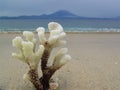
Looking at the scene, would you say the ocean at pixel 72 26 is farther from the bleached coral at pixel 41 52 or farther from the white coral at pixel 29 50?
the white coral at pixel 29 50

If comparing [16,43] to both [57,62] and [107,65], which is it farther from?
[107,65]

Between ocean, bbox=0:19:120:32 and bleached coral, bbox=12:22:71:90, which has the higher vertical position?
bleached coral, bbox=12:22:71:90

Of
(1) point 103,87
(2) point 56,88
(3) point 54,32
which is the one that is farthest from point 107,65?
(3) point 54,32

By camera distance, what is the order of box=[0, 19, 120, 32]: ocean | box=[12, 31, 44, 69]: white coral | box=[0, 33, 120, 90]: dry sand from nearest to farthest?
box=[12, 31, 44, 69]: white coral, box=[0, 33, 120, 90]: dry sand, box=[0, 19, 120, 32]: ocean

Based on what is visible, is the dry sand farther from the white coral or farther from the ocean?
the ocean

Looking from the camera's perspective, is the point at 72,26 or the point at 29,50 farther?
the point at 72,26

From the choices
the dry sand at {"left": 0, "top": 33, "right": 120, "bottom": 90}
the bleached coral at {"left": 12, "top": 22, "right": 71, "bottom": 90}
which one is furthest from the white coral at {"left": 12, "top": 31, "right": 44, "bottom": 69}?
the dry sand at {"left": 0, "top": 33, "right": 120, "bottom": 90}

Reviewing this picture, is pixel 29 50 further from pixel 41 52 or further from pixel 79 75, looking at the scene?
pixel 79 75

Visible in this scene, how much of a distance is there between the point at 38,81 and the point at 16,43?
64 centimetres

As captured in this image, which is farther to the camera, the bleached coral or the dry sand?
the dry sand

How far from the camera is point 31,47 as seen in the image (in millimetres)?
4191

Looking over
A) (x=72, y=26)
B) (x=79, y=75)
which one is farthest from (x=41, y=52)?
(x=72, y=26)

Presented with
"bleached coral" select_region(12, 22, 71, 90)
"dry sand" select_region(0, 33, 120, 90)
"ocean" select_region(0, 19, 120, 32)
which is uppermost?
"bleached coral" select_region(12, 22, 71, 90)

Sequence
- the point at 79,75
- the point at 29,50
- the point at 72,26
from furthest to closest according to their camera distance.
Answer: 1. the point at 72,26
2. the point at 79,75
3. the point at 29,50
